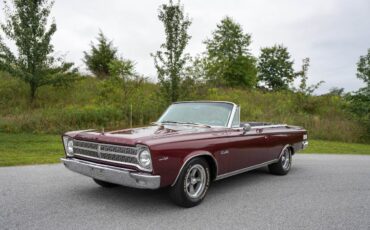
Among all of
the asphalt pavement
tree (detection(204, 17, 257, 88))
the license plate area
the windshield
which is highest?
tree (detection(204, 17, 257, 88))

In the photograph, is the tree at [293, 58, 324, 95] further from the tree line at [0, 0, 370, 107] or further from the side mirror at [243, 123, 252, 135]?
the side mirror at [243, 123, 252, 135]

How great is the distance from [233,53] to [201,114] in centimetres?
3248

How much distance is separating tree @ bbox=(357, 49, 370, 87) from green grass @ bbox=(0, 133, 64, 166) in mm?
18759

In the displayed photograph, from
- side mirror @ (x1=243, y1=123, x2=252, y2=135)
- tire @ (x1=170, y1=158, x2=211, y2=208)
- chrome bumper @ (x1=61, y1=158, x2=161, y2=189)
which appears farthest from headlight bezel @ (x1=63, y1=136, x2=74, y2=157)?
side mirror @ (x1=243, y1=123, x2=252, y2=135)

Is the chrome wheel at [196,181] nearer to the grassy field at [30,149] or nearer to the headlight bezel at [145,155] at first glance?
the headlight bezel at [145,155]

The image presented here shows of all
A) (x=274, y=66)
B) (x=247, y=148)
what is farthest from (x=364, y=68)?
(x=274, y=66)

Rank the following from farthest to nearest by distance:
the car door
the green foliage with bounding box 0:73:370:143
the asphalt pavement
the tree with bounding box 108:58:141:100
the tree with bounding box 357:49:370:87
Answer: the tree with bounding box 357:49:370:87
the tree with bounding box 108:58:141:100
the green foliage with bounding box 0:73:370:143
the car door
the asphalt pavement

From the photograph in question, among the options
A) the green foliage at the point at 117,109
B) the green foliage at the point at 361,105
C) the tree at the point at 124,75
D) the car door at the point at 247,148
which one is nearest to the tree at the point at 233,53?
the green foliage at the point at 117,109

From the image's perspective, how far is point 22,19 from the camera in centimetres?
1468

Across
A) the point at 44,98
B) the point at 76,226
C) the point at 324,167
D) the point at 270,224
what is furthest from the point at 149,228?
the point at 44,98

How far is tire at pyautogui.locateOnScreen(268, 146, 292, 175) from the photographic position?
23.4 feet

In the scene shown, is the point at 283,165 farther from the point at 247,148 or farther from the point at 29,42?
the point at 29,42

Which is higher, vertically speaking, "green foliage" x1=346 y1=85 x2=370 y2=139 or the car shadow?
"green foliage" x1=346 y1=85 x2=370 y2=139

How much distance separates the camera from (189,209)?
462 centimetres
